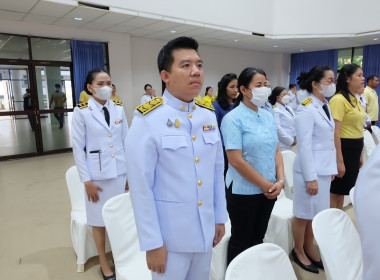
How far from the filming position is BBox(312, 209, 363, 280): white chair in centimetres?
128

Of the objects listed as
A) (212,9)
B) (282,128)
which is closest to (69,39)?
(212,9)

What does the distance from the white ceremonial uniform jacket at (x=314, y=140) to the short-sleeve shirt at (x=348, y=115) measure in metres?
0.34

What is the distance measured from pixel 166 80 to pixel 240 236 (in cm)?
123

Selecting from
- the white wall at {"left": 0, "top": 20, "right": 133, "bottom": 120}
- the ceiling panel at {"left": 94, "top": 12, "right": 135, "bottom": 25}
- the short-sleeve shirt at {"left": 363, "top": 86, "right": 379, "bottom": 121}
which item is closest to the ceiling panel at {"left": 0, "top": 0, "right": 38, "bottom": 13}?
the white wall at {"left": 0, "top": 20, "right": 133, "bottom": 120}

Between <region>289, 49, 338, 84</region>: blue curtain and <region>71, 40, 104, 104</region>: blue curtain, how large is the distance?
874cm

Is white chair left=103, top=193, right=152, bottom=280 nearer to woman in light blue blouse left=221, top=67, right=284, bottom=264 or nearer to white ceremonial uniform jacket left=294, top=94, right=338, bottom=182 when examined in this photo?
woman in light blue blouse left=221, top=67, right=284, bottom=264

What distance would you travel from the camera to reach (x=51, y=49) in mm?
6863

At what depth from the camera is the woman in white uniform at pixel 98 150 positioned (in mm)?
2111

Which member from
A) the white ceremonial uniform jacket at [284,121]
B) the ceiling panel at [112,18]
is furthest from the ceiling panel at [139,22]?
the white ceremonial uniform jacket at [284,121]

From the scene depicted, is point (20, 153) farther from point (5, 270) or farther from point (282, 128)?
point (282, 128)

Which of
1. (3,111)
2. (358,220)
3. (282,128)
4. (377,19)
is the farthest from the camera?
(377,19)

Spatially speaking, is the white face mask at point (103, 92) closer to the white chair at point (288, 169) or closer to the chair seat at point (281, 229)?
the chair seat at point (281, 229)

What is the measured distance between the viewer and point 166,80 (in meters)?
1.23

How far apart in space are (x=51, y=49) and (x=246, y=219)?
686 cm
